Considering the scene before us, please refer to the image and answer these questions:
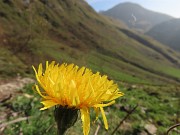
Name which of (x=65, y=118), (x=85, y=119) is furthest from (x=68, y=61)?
(x=85, y=119)

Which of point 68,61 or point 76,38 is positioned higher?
point 68,61

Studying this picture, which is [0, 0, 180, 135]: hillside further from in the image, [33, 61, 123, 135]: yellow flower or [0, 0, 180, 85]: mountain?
[33, 61, 123, 135]: yellow flower

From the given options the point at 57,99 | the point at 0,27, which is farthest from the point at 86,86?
the point at 0,27

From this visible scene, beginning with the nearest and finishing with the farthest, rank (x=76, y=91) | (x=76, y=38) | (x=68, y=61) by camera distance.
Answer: (x=76, y=91), (x=68, y=61), (x=76, y=38)

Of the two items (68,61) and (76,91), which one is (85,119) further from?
(68,61)

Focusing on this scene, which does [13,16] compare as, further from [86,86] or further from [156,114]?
[86,86]

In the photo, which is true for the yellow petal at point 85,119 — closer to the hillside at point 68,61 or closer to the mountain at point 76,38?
the hillside at point 68,61

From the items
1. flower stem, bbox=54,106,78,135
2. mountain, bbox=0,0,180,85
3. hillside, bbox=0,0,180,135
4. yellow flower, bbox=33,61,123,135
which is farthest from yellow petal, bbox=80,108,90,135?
mountain, bbox=0,0,180,85

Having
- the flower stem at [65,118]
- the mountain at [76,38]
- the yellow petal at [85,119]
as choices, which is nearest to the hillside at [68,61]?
the mountain at [76,38]
